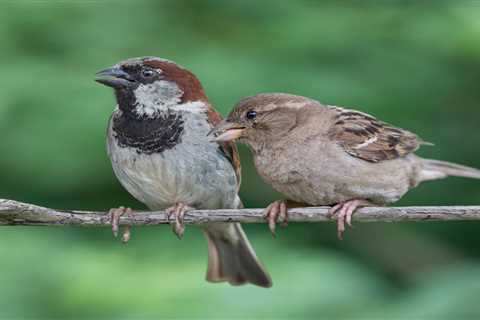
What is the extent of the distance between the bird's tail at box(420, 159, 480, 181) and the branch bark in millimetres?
696

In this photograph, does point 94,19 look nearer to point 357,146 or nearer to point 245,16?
point 245,16

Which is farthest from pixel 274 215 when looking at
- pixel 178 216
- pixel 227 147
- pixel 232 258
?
pixel 232 258

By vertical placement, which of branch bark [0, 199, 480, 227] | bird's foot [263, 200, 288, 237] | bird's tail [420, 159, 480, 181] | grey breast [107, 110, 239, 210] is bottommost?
branch bark [0, 199, 480, 227]

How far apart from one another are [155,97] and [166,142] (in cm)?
16

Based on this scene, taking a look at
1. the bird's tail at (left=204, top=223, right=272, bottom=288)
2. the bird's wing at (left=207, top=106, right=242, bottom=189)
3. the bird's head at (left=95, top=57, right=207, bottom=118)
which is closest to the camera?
the bird's head at (left=95, top=57, right=207, bottom=118)

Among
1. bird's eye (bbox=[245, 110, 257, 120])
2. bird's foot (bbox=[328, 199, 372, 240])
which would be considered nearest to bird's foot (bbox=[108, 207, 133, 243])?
bird's eye (bbox=[245, 110, 257, 120])

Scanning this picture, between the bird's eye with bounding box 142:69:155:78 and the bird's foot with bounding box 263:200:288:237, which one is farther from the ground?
the bird's eye with bounding box 142:69:155:78

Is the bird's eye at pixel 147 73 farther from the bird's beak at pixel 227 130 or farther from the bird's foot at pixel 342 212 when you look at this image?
the bird's foot at pixel 342 212

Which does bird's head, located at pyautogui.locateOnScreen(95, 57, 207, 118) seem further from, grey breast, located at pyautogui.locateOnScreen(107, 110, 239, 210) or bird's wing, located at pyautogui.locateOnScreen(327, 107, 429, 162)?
bird's wing, located at pyautogui.locateOnScreen(327, 107, 429, 162)

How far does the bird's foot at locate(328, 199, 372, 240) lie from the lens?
10.5ft

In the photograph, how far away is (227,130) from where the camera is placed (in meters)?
3.55

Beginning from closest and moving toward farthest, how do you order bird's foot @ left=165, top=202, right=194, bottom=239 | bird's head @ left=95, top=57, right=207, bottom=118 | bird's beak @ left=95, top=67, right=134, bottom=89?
bird's foot @ left=165, top=202, right=194, bottom=239 → bird's beak @ left=95, top=67, right=134, bottom=89 → bird's head @ left=95, top=57, right=207, bottom=118

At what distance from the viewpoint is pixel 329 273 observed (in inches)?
151

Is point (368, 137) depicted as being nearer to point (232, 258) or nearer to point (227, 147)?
point (227, 147)
